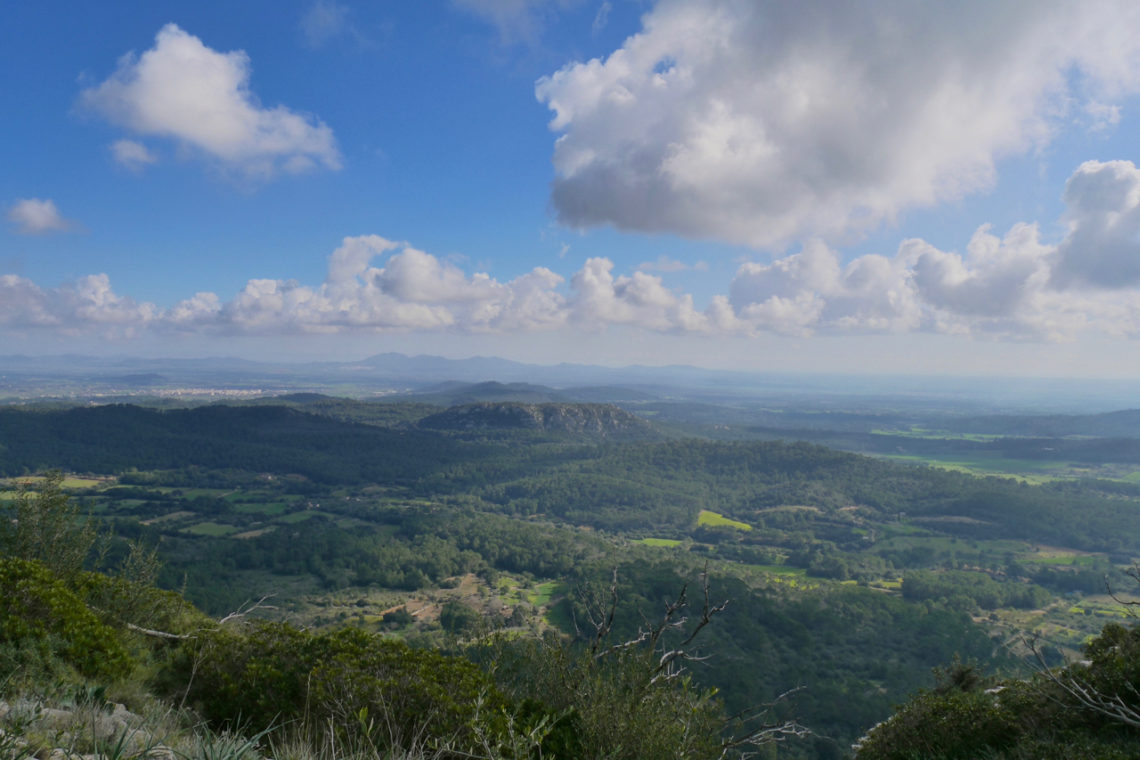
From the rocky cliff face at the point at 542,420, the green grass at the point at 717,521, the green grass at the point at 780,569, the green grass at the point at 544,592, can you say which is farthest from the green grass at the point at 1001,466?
the green grass at the point at 544,592

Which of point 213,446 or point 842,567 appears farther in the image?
point 213,446

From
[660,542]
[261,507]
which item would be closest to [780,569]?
[660,542]

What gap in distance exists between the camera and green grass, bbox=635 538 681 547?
83.1 metres

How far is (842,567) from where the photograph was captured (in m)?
67.5

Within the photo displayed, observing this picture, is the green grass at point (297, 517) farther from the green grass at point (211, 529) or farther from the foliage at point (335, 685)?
the foliage at point (335, 685)

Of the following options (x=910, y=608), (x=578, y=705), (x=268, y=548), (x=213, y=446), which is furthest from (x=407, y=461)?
(x=578, y=705)

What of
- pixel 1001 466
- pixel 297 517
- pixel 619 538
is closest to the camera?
pixel 297 517

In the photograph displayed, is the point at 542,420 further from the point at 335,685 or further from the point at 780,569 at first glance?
the point at 335,685

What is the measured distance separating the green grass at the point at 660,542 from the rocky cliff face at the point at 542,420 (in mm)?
76438

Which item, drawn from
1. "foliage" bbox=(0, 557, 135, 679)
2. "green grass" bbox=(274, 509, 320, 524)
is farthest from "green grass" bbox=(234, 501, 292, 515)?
"foliage" bbox=(0, 557, 135, 679)

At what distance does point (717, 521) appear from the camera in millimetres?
98062

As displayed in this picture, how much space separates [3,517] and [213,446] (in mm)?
128873

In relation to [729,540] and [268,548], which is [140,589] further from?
[729,540]

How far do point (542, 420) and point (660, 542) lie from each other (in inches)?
3421
